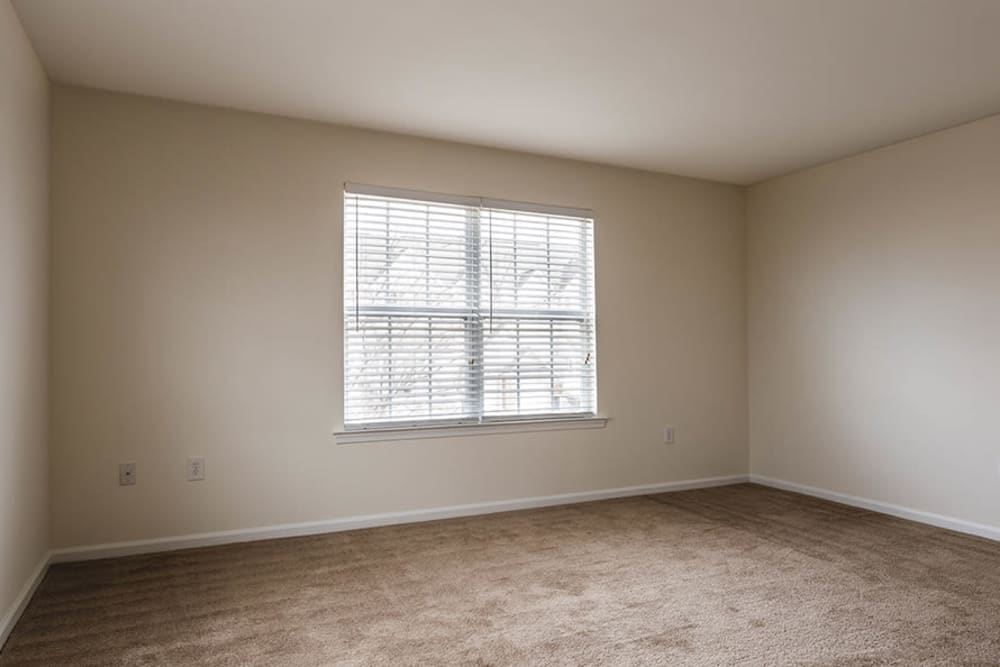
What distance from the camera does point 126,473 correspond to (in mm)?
3412

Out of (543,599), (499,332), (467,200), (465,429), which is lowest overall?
(543,599)

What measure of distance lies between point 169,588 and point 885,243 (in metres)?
4.61

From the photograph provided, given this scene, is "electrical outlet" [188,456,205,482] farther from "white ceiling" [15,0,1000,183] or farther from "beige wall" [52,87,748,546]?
"white ceiling" [15,0,1000,183]

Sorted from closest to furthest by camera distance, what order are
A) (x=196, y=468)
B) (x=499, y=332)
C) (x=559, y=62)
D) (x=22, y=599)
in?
(x=22, y=599) < (x=559, y=62) < (x=196, y=468) < (x=499, y=332)

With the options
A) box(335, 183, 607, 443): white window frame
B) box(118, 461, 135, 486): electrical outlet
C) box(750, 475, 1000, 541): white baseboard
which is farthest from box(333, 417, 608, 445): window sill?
box(750, 475, 1000, 541): white baseboard

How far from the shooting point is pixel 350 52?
2.97 meters

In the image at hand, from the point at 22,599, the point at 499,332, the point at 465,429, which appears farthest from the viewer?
the point at 499,332

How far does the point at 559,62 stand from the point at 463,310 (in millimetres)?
1725

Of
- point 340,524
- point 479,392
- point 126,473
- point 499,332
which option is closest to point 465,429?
point 479,392

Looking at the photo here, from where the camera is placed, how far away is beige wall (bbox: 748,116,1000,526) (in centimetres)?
383

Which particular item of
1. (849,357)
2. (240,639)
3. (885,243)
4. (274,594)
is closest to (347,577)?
(274,594)

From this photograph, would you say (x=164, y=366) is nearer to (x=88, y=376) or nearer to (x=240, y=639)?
(x=88, y=376)

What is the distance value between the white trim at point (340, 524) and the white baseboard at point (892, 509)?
544mm

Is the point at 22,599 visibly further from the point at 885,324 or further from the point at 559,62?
the point at 885,324
